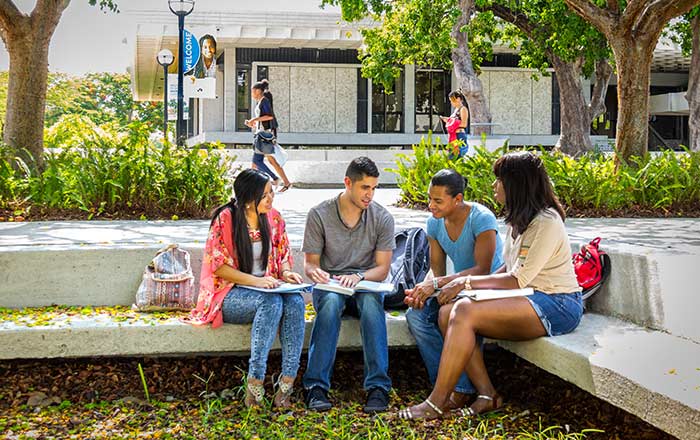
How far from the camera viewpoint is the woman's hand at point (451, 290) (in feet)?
17.4

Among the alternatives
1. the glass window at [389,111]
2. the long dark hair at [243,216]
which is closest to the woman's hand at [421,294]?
the long dark hair at [243,216]

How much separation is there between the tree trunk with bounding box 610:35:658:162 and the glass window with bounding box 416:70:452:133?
2095cm

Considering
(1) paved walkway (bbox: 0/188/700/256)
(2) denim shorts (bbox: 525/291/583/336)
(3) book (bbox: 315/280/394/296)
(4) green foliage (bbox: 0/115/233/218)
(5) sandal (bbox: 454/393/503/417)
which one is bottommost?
(5) sandal (bbox: 454/393/503/417)

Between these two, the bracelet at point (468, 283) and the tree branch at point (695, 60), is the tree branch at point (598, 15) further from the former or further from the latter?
the tree branch at point (695, 60)

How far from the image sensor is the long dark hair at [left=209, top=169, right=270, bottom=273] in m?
5.62

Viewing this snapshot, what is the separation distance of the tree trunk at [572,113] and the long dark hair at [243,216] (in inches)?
684

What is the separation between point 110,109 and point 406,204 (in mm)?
52934

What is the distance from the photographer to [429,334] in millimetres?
5457

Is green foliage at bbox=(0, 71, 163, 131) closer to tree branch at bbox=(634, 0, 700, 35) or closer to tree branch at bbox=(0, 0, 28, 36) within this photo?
tree branch at bbox=(0, 0, 28, 36)

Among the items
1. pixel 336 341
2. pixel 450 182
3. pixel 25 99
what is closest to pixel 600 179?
pixel 450 182

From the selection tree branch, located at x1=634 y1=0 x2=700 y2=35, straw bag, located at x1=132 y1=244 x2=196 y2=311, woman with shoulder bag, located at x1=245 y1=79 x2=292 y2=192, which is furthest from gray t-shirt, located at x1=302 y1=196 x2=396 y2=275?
woman with shoulder bag, located at x1=245 y1=79 x2=292 y2=192

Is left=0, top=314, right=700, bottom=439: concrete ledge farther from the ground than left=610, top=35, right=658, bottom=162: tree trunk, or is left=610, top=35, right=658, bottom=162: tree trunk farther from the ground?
left=610, top=35, right=658, bottom=162: tree trunk

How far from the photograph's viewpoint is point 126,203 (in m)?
9.91

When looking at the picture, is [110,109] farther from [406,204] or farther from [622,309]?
[622,309]
